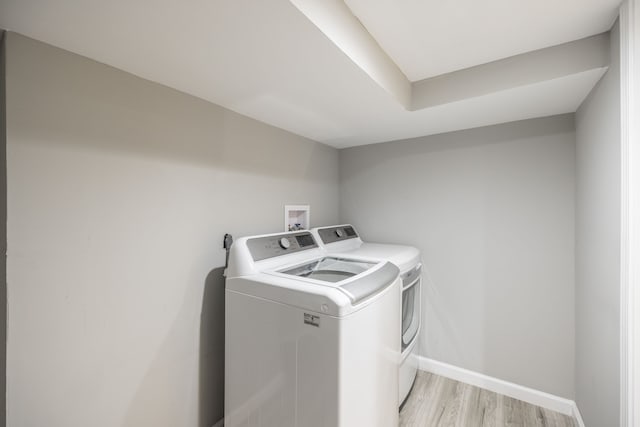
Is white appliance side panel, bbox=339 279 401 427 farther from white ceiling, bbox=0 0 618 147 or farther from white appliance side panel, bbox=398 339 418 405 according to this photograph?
white ceiling, bbox=0 0 618 147

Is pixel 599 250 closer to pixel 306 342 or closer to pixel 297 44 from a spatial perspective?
pixel 306 342

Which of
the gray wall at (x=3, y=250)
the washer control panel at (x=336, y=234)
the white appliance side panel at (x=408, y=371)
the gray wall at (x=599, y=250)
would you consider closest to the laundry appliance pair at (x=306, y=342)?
the white appliance side panel at (x=408, y=371)

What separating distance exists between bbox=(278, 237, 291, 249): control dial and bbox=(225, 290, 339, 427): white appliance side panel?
38 cm

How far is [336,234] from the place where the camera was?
6.61ft

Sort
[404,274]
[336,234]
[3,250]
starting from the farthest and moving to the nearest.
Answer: [336,234]
[404,274]
[3,250]

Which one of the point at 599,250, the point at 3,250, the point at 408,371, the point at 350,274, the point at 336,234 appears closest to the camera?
the point at 3,250

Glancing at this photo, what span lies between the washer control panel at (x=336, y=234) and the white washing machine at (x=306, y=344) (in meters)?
0.48

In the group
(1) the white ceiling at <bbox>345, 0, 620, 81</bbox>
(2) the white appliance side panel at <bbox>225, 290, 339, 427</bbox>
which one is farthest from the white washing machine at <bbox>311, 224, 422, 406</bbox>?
(1) the white ceiling at <bbox>345, 0, 620, 81</bbox>

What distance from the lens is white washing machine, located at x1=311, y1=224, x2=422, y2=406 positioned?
164cm

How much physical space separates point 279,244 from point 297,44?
0.99 meters

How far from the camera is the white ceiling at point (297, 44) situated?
780mm

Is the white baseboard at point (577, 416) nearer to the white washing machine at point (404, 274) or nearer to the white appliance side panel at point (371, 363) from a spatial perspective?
the white washing machine at point (404, 274)

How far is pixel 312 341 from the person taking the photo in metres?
1.01

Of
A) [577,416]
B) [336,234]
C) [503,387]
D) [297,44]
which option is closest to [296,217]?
[336,234]
